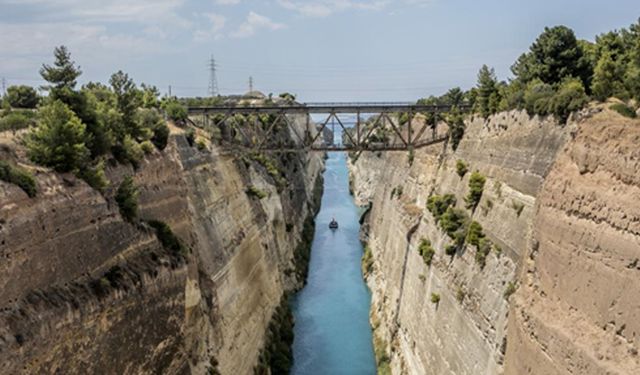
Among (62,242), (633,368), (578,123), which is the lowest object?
(633,368)

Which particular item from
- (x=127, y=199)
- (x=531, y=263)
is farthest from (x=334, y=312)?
(x=531, y=263)

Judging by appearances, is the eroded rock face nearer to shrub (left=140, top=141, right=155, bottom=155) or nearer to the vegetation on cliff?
the vegetation on cliff

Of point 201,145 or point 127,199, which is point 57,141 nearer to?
point 127,199

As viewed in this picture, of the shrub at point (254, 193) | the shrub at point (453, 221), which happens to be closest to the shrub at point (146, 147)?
the shrub at point (254, 193)

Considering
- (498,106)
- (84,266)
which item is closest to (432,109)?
(498,106)

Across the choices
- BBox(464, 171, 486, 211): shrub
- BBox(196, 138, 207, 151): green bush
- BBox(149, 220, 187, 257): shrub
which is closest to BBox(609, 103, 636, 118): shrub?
BBox(464, 171, 486, 211): shrub

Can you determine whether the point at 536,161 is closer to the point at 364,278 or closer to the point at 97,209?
the point at 97,209
